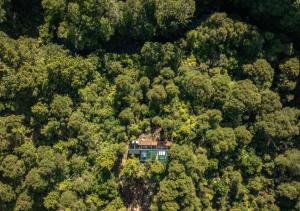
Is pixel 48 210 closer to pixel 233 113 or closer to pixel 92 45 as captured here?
pixel 92 45

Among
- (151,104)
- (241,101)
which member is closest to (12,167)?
(151,104)

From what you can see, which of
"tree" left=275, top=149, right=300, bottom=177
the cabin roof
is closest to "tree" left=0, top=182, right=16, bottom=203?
the cabin roof

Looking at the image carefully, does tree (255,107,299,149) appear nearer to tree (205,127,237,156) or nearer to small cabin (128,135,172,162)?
tree (205,127,237,156)

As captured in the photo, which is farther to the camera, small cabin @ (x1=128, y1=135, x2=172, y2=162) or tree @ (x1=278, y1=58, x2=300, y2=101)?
tree @ (x1=278, y1=58, x2=300, y2=101)

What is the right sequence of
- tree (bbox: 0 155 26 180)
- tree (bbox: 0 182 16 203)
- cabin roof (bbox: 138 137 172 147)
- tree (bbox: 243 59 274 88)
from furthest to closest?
cabin roof (bbox: 138 137 172 147)
tree (bbox: 243 59 274 88)
tree (bbox: 0 182 16 203)
tree (bbox: 0 155 26 180)

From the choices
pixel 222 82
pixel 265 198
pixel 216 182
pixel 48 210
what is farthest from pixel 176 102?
pixel 48 210
